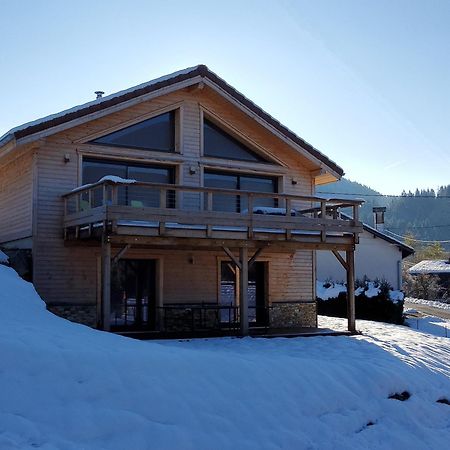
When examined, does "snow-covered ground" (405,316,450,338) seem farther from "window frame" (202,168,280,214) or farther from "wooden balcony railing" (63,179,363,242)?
"window frame" (202,168,280,214)

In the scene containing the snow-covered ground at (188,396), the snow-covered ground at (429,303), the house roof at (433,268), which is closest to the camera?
the snow-covered ground at (188,396)

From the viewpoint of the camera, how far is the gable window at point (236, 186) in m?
17.3

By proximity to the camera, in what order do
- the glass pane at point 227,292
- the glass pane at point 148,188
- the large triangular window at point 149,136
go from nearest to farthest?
the glass pane at point 148,188, the large triangular window at point 149,136, the glass pane at point 227,292

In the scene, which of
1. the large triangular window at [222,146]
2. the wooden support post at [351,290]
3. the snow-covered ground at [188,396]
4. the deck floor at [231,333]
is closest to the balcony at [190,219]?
the wooden support post at [351,290]

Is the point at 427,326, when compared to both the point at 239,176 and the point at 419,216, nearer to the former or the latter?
the point at 239,176

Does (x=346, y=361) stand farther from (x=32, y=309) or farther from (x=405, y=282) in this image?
(x=405, y=282)

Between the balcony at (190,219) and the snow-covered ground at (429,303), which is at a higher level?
the balcony at (190,219)

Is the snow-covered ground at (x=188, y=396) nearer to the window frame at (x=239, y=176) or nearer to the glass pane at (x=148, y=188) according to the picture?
the glass pane at (x=148, y=188)

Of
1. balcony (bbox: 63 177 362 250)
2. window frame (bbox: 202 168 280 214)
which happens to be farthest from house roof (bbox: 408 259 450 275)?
balcony (bbox: 63 177 362 250)

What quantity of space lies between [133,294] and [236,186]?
4.31 metres

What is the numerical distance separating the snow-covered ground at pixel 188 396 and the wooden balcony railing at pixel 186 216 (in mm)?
2766

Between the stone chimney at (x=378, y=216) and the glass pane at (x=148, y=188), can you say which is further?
the stone chimney at (x=378, y=216)

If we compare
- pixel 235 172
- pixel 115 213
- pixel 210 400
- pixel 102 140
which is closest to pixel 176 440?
pixel 210 400

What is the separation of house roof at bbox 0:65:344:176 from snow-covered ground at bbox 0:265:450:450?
15.1 ft
